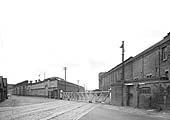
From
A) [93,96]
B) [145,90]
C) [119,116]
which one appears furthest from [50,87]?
[119,116]

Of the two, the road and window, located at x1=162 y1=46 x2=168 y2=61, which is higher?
window, located at x1=162 y1=46 x2=168 y2=61

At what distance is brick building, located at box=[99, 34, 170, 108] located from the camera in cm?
2221

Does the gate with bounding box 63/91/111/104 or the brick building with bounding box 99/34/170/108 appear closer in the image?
the brick building with bounding box 99/34/170/108

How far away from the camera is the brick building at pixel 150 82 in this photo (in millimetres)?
22208

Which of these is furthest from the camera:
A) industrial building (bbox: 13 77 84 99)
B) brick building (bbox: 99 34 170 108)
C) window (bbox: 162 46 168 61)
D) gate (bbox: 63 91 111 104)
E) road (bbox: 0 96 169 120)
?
industrial building (bbox: 13 77 84 99)

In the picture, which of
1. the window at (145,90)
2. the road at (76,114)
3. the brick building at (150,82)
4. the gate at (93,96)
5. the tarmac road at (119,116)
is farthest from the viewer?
the gate at (93,96)

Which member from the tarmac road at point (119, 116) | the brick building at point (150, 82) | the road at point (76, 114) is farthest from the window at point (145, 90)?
the tarmac road at point (119, 116)

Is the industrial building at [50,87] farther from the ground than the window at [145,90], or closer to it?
closer to it

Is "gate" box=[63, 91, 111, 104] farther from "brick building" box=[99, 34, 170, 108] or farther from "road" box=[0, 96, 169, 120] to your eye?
"road" box=[0, 96, 169, 120]

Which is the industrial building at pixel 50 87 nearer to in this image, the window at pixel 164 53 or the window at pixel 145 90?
the window at pixel 164 53

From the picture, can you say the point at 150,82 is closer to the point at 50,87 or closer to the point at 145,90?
the point at 145,90

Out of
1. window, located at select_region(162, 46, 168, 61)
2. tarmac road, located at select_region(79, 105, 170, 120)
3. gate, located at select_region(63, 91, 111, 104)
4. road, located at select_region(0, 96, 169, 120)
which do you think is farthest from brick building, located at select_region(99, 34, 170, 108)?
gate, located at select_region(63, 91, 111, 104)

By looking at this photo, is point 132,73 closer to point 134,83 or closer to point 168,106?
point 134,83

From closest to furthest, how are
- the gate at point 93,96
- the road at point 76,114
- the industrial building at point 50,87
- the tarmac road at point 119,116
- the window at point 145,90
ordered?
the tarmac road at point 119,116 → the road at point 76,114 → the window at point 145,90 → the gate at point 93,96 → the industrial building at point 50,87
